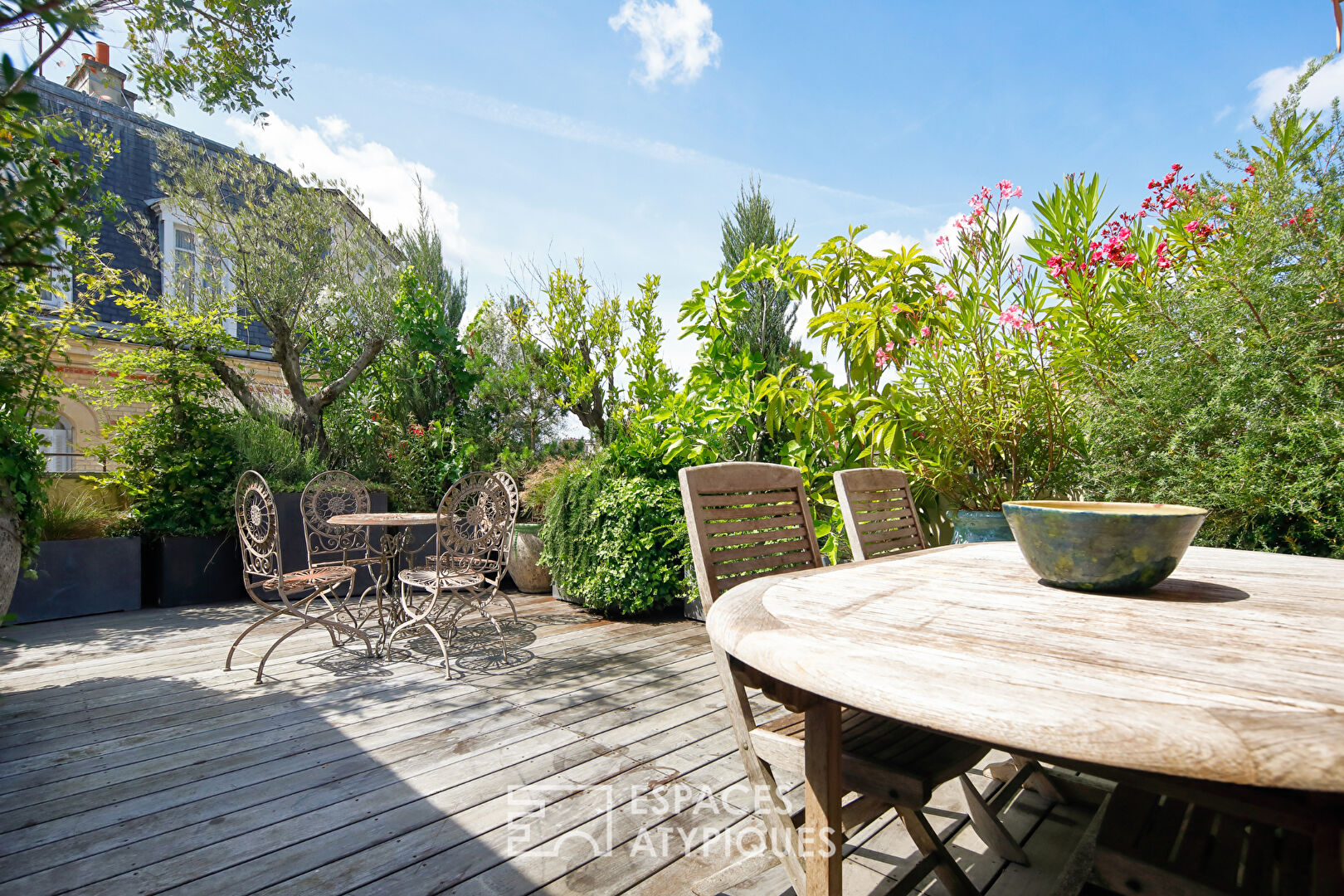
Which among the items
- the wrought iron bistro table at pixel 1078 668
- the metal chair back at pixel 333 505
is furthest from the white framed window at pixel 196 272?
the wrought iron bistro table at pixel 1078 668

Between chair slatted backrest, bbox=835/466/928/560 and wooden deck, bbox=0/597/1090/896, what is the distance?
80cm

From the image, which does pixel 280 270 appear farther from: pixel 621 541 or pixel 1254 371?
pixel 1254 371

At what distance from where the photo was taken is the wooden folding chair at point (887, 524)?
185 centimetres

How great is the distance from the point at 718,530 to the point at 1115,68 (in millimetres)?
4299

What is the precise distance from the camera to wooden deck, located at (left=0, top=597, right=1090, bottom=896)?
1549 millimetres

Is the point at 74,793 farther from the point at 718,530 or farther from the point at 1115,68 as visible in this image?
the point at 1115,68

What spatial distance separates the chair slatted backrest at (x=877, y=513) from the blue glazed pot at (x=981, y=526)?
2.27 feet

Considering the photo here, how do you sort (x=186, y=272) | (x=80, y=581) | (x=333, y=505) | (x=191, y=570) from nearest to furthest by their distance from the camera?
(x=333, y=505) < (x=80, y=581) < (x=191, y=570) < (x=186, y=272)

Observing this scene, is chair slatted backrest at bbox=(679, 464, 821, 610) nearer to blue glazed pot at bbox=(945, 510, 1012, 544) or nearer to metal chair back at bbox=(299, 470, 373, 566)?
blue glazed pot at bbox=(945, 510, 1012, 544)

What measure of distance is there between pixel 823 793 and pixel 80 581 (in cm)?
567

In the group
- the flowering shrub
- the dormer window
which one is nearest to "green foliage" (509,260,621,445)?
the flowering shrub

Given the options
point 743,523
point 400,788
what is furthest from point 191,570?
point 743,523

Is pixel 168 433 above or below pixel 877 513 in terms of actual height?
above

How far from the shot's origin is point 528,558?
5.21 m
